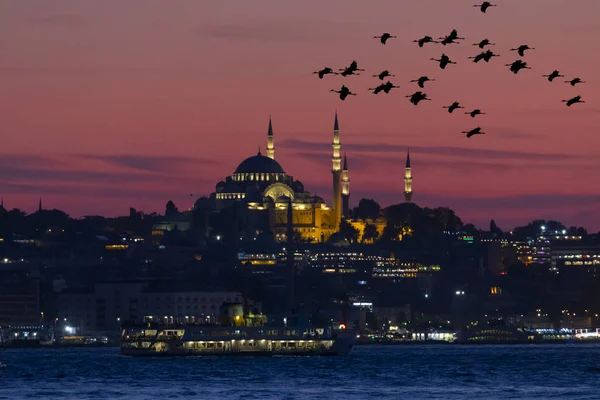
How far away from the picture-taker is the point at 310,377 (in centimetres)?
9956

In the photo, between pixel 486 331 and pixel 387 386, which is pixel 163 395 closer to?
pixel 387 386

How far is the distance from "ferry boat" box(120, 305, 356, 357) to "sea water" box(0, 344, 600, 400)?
666mm

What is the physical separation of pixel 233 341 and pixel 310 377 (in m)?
25.3

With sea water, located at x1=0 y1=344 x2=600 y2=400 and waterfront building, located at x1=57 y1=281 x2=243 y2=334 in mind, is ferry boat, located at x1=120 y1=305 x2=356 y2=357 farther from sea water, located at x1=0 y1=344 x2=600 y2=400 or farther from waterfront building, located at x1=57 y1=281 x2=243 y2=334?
waterfront building, located at x1=57 y1=281 x2=243 y2=334

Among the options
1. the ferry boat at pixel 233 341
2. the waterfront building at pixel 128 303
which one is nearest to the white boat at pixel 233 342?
the ferry boat at pixel 233 341

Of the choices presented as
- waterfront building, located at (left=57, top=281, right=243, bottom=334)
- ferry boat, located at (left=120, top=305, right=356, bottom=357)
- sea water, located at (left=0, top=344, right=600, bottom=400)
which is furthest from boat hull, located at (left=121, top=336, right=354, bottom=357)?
waterfront building, located at (left=57, top=281, right=243, bottom=334)

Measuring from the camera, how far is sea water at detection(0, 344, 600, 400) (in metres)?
85.9

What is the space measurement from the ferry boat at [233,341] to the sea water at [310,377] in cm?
67

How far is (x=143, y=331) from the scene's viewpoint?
126m

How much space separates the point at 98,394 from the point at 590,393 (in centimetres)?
1981

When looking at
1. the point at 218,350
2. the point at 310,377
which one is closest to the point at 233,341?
the point at 218,350

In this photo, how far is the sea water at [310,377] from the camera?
85.9m

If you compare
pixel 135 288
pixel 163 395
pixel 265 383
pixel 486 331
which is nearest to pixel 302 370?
pixel 265 383

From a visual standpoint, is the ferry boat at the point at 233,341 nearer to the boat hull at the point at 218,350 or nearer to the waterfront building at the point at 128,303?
the boat hull at the point at 218,350
